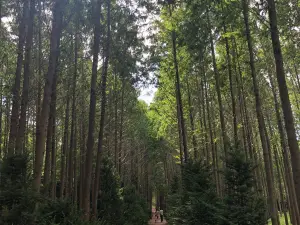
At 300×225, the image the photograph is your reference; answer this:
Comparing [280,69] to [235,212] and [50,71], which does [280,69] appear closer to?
[235,212]

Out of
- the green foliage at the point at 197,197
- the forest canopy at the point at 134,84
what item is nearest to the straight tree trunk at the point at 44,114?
the forest canopy at the point at 134,84

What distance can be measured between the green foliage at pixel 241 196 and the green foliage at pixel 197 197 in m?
1.49

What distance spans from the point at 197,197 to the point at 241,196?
116 inches

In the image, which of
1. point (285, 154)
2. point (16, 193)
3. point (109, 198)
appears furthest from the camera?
point (109, 198)

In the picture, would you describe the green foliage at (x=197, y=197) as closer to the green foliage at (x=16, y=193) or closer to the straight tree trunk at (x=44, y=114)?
the straight tree trunk at (x=44, y=114)

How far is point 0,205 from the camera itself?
6.37 metres

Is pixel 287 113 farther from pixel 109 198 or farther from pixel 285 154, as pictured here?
pixel 109 198

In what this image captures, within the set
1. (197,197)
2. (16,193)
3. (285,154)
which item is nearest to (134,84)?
(197,197)

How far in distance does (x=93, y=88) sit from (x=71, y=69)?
5.06 meters

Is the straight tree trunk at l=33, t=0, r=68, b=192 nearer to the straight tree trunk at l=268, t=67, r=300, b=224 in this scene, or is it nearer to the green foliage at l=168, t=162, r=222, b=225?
the green foliage at l=168, t=162, r=222, b=225

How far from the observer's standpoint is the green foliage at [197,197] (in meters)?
9.88

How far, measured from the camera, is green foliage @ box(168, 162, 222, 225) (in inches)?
389

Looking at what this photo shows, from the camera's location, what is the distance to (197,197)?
10547 mm

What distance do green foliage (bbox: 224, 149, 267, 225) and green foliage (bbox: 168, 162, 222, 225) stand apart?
1.49 meters
